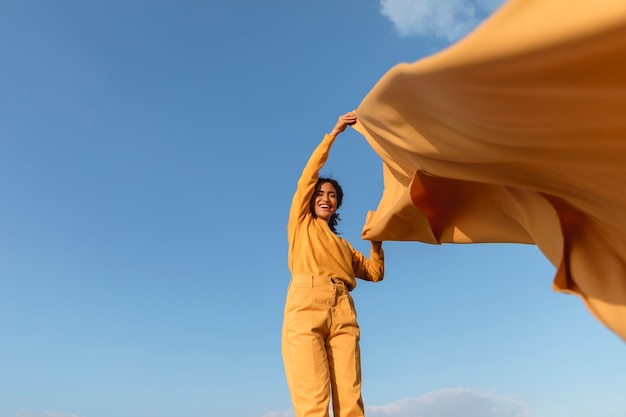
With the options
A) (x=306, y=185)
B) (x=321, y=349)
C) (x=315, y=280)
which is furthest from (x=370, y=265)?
(x=321, y=349)

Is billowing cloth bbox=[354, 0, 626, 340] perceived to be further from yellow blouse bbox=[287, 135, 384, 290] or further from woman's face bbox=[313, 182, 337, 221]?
woman's face bbox=[313, 182, 337, 221]

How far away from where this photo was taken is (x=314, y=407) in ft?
10.4

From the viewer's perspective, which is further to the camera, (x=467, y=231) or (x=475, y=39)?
(x=467, y=231)

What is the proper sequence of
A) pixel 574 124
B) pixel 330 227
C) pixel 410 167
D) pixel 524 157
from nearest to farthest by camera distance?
1. pixel 574 124
2. pixel 524 157
3. pixel 410 167
4. pixel 330 227

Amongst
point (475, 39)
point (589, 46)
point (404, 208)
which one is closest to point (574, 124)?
point (589, 46)

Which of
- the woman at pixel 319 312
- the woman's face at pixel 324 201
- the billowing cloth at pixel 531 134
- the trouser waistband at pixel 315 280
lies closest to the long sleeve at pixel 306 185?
the woman at pixel 319 312

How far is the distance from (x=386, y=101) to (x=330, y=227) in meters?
2.44

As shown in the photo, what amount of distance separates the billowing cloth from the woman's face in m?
1.47

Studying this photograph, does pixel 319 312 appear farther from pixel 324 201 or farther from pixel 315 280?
pixel 324 201

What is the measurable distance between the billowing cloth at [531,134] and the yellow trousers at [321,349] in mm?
1085

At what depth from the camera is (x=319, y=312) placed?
3404 mm

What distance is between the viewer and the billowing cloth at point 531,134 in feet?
4.21

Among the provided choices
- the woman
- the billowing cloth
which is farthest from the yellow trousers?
the billowing cloth

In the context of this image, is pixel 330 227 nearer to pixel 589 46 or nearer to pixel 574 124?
pixel 574 124
